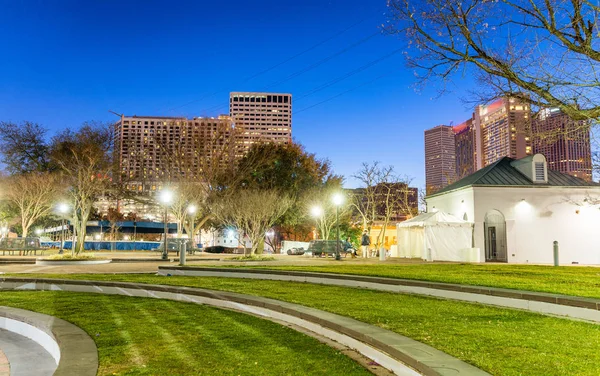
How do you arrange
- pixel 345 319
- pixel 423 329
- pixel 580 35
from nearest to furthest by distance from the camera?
pixel 423 329 → pixel 345 319 → pixel 580 35

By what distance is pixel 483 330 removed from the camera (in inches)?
247

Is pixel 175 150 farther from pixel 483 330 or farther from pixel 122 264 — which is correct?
pixel 483 330

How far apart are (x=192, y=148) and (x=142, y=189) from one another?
24.0 feet

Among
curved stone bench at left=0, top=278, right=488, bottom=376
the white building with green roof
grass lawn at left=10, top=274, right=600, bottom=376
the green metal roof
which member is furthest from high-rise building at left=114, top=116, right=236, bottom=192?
grass lawn at left=10, top=274, right=600, bottom=376

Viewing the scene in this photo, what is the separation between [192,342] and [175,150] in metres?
31.4

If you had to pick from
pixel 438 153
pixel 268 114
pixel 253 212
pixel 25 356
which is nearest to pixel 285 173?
pixel 253 212

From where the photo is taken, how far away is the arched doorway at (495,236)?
2792 centimetres

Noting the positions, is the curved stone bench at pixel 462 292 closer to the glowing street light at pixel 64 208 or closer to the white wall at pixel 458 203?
the white wall at pixel 458 203

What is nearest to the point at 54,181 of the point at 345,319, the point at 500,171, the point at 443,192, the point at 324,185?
the point at 324,185

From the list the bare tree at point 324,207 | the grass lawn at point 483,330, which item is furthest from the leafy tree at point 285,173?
the grass lawn at point 483,330

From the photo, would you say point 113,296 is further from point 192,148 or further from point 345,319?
point 192,148

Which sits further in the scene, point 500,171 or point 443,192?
point 443,192

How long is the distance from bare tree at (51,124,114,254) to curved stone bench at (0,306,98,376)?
736 inches

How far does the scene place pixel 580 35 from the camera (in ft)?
25.9
